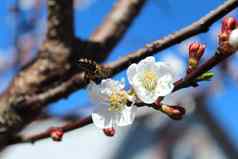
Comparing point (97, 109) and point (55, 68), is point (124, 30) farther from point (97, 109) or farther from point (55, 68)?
point (97, 109)

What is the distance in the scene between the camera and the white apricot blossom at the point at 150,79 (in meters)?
0.70

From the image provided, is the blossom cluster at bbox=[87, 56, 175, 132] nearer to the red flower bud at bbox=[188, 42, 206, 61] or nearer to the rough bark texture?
the red flower bud at bbox=[188, 42, 206, 61]

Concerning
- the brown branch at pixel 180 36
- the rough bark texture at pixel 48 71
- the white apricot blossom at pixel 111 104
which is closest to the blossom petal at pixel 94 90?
the white apricot blossom at pixel 111 104

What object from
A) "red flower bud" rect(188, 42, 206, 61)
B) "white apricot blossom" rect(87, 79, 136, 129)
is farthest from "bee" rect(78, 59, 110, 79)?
"red flower bud" rect(188, 42, 206, 61)

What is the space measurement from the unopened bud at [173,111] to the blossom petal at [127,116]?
0.14ft

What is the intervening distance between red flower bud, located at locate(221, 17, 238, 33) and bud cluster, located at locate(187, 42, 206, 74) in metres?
0.05

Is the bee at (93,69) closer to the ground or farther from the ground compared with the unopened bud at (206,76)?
farther from the ground

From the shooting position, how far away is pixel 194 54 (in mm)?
719

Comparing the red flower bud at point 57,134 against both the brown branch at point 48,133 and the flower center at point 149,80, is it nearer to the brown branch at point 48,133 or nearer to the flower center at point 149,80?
the brown branch at point 48,133

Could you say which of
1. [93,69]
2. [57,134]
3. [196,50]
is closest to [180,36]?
[196,50]

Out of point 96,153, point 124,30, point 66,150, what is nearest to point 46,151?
point 66,150

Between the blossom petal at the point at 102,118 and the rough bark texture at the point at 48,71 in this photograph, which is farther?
the rough bark texture at the point at 48,71

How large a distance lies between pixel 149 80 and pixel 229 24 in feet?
0.51

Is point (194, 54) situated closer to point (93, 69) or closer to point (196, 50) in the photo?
point (196, 50)
